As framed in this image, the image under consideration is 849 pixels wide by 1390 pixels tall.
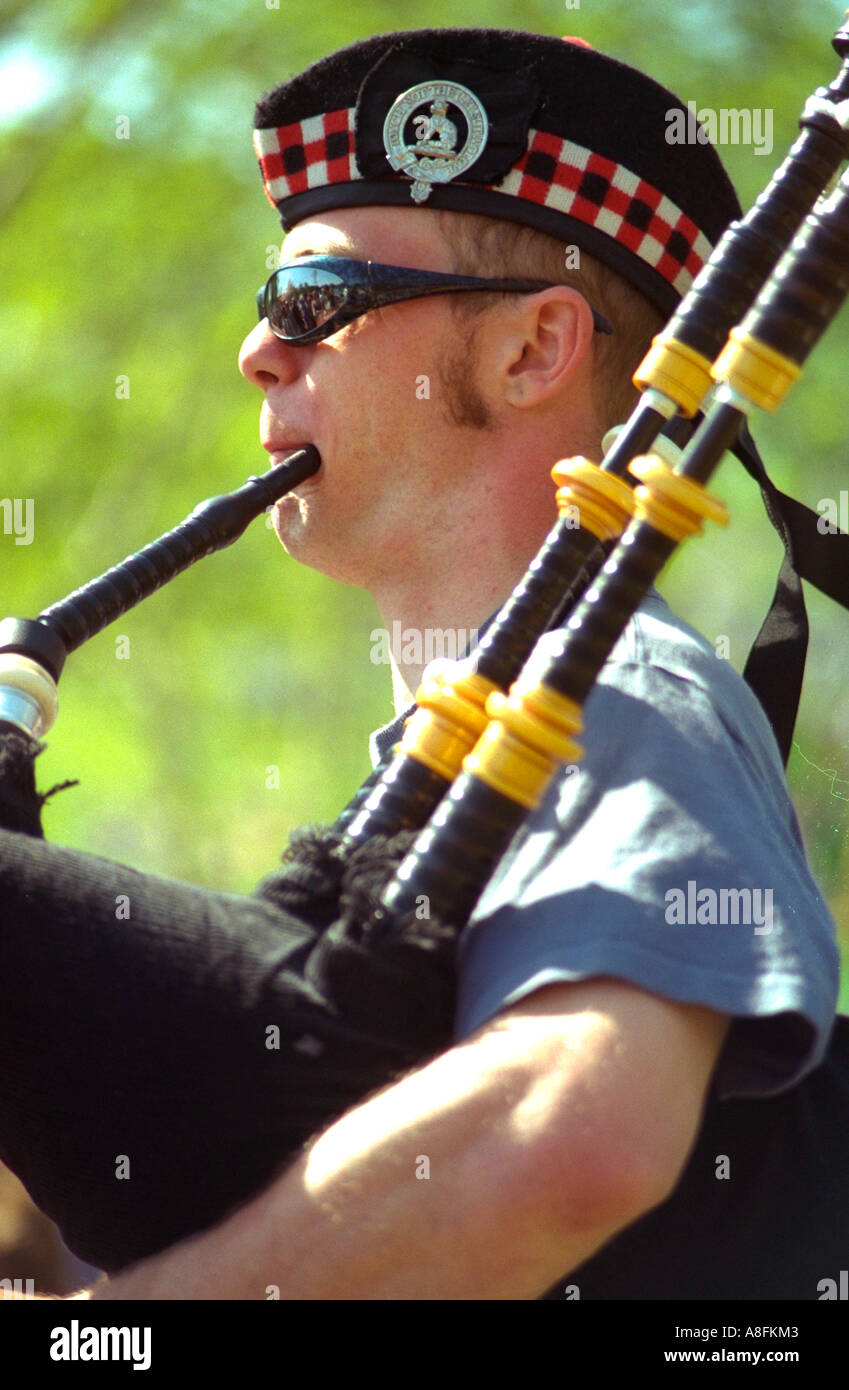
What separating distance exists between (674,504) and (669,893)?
0.38m

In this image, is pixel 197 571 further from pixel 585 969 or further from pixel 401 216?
pixel 585 969

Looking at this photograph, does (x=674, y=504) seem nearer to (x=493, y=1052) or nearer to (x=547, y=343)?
(x=493, y=1052)

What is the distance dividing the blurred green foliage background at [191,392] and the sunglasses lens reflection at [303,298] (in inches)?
166

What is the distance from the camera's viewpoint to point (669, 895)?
4.95 feet

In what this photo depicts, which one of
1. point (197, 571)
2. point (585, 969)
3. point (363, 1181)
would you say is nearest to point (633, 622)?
point (585, 969)

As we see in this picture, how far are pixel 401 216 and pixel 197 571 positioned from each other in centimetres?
651

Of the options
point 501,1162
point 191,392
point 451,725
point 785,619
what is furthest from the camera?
point 191,392

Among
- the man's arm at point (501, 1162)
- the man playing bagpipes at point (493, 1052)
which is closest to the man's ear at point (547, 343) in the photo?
the man playing bagpipes at point (493, 1052)

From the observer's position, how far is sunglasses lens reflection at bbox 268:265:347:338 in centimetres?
231

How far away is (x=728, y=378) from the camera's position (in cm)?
149

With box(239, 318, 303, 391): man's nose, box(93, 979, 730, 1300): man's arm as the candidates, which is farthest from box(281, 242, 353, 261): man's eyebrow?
box(93, 979, 730, 1300): man's arm

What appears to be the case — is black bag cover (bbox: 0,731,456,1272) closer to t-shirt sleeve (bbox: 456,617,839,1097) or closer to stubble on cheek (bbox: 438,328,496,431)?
t-shirt sleeve (bbox: 456,617,839,1097)

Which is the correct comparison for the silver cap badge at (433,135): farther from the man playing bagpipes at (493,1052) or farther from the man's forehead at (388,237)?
the man playing bagpipes at (493,1052)

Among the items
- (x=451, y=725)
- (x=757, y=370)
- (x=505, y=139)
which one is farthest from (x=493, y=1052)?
(x=505, y=139)
